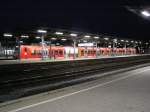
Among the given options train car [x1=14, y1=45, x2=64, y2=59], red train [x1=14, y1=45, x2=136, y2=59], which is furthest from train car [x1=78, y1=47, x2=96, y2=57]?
train car [x1=14, y1=45, x2=64, y2=59]

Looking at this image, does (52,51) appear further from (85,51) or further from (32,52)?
(85,51)

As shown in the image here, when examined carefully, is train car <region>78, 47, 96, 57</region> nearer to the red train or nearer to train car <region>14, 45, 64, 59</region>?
the red train

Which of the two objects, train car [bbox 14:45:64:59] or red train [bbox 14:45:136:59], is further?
red train [bbox 14:45:136:59]

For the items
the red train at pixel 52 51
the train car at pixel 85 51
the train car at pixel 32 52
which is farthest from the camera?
the train car at pixel 85 51

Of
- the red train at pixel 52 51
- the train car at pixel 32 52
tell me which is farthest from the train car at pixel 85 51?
the train car at pixel 32 52

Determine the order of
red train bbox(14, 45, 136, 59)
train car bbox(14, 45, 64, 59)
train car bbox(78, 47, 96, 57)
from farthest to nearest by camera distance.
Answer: train car bbox(78, 47, 96, 57), red train bbox(14, 45, 136, 59), train car bbox(14, 45, 64, 59)

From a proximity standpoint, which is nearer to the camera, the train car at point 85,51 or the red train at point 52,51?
the red train at point 52,51

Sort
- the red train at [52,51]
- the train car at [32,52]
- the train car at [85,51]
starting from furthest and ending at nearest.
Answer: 1. the train car at [85,51]
2. the red train at [52,51]
3. the train car at [32,52]

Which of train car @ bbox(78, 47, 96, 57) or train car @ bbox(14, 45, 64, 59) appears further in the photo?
train car @ bbox(78, 47, 96, 57)

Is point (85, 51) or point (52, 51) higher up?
point (52, 51)

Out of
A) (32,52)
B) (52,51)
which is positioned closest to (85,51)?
(52,51)

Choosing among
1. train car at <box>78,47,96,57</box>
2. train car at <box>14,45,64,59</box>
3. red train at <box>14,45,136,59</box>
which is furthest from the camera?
train car at <box>78,47,96,57</box>

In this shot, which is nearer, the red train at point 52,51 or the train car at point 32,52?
the train car at point 32,52

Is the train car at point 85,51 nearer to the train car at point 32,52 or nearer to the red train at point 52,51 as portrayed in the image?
the red train at point 52,51
